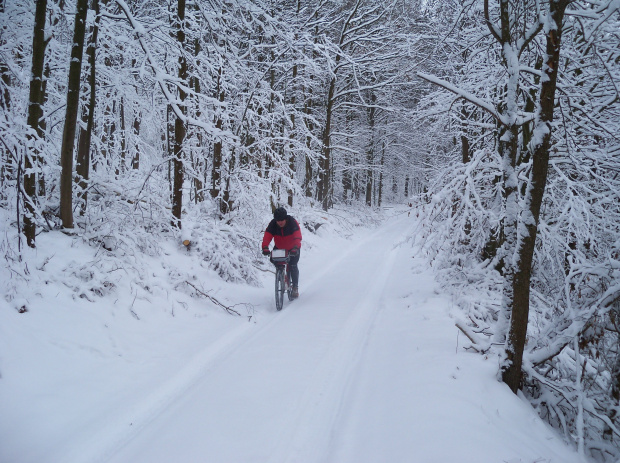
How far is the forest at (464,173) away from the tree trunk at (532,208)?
17 mm

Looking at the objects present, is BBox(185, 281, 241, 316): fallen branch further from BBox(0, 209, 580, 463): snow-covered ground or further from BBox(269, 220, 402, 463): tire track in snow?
BBox(269, 220, 402, 463): tire track in snow

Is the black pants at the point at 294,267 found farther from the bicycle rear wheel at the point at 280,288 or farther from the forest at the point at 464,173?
the forest at the point at 464,173

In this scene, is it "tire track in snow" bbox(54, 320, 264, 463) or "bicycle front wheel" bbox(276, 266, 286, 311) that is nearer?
"tire track in snow" bbox(54, 320, 264, 463)

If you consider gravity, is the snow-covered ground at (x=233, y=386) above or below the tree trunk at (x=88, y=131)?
below

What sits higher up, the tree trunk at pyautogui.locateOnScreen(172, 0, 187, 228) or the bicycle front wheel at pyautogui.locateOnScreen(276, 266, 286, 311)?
the tree trunk at pyautogui.locateOnScreen(172, 0, 187, 228)

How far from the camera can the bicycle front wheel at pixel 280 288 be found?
7.05m

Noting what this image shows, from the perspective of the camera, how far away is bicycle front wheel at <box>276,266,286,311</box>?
7.05m

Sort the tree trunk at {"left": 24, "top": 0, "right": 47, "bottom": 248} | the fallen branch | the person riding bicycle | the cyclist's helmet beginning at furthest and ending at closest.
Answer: the person riding bicycle < the cyclist's helmet < the fallen branch < the tree trunk at {"left": 24, "top": 0, "right": 47, "bottom": 248}

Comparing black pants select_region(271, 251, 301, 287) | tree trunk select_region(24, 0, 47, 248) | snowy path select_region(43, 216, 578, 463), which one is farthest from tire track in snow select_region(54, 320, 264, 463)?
tree trunk select_region(24, 0, 47, 248)

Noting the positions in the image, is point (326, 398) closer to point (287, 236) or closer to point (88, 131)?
point (287, 236)

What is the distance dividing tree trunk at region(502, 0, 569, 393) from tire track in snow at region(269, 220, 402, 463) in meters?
1.81

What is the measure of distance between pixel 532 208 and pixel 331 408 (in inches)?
112

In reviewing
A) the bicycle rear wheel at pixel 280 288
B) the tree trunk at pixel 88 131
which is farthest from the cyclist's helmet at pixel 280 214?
the tree trunk at pixel 88 131

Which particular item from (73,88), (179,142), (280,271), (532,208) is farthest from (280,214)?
(532,208)
